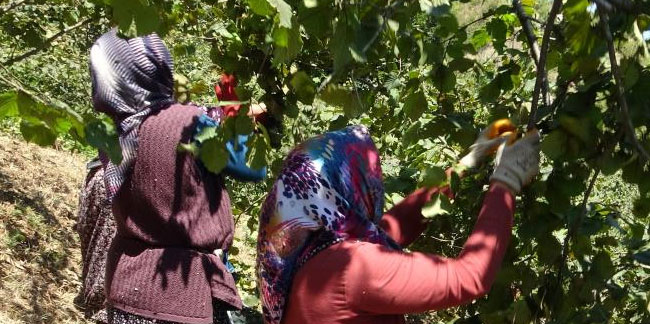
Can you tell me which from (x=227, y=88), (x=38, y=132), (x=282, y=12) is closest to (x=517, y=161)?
(x=282, y=12)

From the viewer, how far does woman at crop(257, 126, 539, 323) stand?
A: 168 cm

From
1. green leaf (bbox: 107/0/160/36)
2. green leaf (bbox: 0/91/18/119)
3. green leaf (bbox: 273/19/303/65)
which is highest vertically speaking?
green leaf (bbox: 273/19/303/65)

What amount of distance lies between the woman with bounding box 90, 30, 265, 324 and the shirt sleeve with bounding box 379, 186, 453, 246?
44 cm

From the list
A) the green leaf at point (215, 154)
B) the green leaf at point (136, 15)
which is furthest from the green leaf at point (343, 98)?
the green leaf at point (136, 15)

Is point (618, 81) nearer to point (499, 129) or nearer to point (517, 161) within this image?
point (517, 161)

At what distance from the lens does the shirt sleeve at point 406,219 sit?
84.7 inches

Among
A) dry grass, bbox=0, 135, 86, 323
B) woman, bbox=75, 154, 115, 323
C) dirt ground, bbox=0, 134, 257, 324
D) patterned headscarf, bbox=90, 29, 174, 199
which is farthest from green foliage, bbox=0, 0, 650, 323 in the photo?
dry grass, bbox=0, 135, 86, 323

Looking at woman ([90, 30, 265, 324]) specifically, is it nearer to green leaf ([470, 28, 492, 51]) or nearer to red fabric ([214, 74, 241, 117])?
red fabric ([214, 74, 241, 117])

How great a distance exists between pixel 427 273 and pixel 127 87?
1106mm

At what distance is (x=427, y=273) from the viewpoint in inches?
66.7

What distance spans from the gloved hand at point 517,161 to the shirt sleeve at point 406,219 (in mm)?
419

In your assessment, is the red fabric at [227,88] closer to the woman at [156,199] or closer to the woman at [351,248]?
the woman at [156,199]

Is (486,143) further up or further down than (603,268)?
further up

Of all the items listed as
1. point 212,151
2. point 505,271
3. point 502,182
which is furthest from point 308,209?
point 505,271
